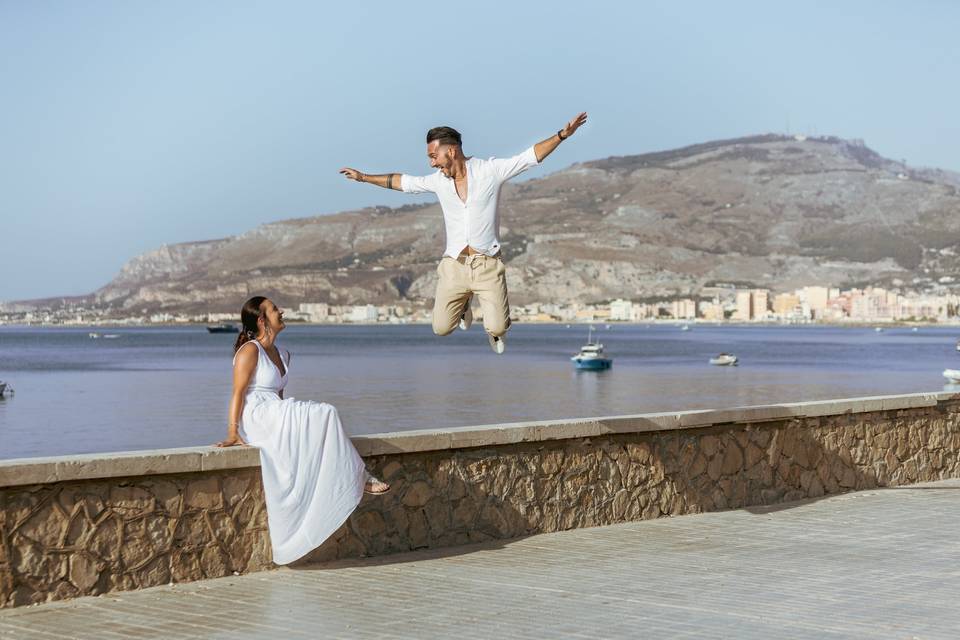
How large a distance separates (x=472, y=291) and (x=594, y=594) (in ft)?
7.99

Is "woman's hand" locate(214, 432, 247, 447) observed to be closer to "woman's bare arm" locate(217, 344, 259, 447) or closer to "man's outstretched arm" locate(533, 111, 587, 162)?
"woman's bare arm" locate(217, 344, 259, 447)

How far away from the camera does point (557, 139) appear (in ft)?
28.4

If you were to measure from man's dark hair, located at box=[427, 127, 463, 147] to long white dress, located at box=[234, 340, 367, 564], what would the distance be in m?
1.93

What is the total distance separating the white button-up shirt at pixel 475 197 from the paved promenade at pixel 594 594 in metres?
2.14

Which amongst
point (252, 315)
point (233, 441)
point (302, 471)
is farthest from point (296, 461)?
point (252, 315)

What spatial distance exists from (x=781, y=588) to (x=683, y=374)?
94309 mm

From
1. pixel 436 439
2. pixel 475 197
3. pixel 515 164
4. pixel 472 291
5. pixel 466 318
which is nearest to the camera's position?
pixel 515 164

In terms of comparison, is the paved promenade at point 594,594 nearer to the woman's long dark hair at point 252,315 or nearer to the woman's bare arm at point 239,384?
the woman's bare arm at point 239,384

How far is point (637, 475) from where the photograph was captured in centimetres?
1094

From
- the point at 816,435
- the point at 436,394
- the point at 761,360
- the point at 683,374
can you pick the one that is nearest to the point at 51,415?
the point at 436,394

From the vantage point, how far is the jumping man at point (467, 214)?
9.00 meters

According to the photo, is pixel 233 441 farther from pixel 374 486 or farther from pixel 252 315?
pixel 374 486

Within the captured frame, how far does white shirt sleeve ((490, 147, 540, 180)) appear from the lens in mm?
8852

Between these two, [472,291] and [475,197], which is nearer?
[475,197]
